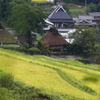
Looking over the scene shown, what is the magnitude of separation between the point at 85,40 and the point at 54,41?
124 inches

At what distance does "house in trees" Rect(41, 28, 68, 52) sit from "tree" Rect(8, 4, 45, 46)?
5.06ft

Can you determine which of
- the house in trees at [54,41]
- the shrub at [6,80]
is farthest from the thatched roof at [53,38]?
the shrub at [6,80]

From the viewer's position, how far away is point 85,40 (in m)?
25.8

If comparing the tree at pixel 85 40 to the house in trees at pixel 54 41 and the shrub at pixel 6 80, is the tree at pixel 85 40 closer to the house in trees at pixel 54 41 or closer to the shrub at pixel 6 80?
the house in trees at pixel 54 41

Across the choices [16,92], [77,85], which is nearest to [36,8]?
[77,85]

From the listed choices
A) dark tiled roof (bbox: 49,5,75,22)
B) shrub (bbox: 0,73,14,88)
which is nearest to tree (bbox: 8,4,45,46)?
dark tiled roof (bbox: 49,5,75,22)

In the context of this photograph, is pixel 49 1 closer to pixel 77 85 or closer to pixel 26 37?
pixel 26 37

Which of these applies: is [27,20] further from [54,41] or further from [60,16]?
[60,16]

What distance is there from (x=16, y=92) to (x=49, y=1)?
5587 centimetres

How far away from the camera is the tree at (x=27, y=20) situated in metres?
26.6

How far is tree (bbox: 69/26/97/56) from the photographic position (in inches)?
1002

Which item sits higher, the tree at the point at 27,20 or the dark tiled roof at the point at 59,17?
the dark tiled roof at the point at 59,17

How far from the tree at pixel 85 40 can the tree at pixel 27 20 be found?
3889 mm

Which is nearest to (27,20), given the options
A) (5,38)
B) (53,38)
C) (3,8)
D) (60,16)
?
(53,38)
